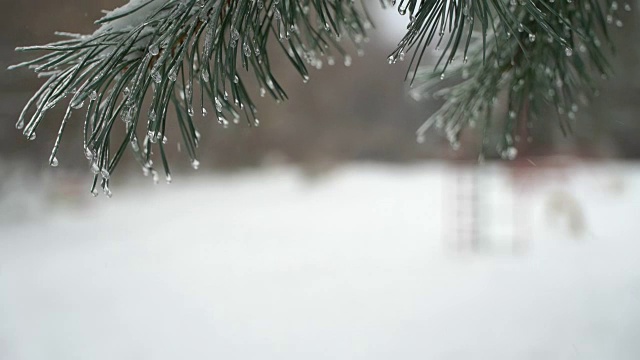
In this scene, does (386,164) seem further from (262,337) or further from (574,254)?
(262,337)

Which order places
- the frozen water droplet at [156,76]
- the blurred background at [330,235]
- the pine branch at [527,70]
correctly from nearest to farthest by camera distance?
the frozen water droplet at [156,76], the pine branch at [527,70], the blurred background at [330,235]

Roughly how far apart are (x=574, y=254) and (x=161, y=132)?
291 centimetres

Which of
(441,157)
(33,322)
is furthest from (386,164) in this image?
(33,322)

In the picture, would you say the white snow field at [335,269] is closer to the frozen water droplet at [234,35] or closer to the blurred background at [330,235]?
the blurred background at [330,235]

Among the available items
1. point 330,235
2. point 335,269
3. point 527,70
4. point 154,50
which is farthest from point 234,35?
point 330,235

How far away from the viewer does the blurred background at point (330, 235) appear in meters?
2.52

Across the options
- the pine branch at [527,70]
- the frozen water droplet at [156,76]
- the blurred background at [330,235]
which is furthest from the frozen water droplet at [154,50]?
the blurred background at [330,235]

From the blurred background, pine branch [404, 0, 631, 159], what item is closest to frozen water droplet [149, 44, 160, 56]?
pine branch [404, 0, 631, 159]

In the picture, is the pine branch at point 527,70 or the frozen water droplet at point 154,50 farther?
the pine branch at point 527,70

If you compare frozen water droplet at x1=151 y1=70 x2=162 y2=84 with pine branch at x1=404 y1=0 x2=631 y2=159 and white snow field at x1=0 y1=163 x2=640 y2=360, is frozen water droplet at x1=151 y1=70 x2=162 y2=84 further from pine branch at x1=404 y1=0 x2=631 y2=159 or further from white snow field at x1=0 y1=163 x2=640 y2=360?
white snow field at x1=0 y1=163 x2=640 y2=360

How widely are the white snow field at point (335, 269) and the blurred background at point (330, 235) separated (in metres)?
0.01

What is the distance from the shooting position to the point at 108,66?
0.33m

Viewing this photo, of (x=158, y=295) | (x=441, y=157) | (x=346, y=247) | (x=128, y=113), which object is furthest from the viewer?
(x=441, y=157)

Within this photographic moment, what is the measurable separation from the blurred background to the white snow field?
10 millimetres
